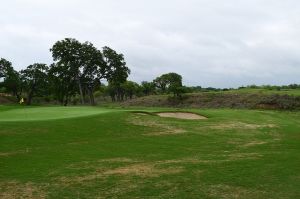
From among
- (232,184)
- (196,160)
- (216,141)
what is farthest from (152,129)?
(232,184)

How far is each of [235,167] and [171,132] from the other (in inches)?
479

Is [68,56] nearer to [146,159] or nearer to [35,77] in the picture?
[35,77]

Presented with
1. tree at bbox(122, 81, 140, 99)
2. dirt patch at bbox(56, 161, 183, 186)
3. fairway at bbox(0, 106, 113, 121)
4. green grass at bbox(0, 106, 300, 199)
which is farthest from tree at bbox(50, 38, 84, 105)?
dirt patch at bbox(56, 161, 183, 186)

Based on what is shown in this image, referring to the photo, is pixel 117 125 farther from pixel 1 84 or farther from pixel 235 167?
pixel 1 84

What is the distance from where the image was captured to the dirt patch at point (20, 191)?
12.2m

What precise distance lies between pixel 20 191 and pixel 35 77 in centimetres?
8304

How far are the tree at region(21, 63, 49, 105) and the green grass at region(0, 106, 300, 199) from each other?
62797mm

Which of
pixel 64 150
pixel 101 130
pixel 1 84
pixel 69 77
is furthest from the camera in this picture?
pixel 1 84

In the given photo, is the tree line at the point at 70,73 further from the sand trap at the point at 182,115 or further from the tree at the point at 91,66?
Result: the sand trap at the point at 182,115

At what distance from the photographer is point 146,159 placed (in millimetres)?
18391

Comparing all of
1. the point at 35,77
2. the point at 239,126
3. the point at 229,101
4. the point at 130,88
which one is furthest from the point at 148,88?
the point at 239,126

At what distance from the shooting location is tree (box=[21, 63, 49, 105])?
3621 inches

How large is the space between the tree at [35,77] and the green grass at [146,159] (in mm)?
62797

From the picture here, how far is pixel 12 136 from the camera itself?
79.4 feet
